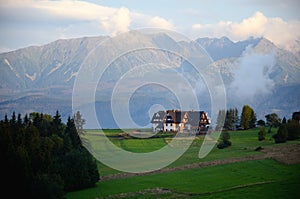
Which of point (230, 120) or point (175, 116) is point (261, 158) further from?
point (175, 116)

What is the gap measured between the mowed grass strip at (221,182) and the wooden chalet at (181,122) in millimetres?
52473

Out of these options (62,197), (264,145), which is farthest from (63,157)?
(264,145)

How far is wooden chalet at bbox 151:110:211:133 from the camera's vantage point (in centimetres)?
10481

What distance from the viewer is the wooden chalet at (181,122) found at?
344ft

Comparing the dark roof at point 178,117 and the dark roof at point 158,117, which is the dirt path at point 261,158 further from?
the dark roof at point 158,117

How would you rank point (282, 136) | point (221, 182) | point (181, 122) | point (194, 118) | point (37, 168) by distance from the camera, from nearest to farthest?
point (221, 182) < point (37, 168) < point (282, 136) < point (181, 122) < point (194, 118)

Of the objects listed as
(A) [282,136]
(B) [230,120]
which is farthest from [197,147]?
(B) [230,120]

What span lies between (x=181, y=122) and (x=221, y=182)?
6190 cm

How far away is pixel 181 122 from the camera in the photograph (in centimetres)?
10531

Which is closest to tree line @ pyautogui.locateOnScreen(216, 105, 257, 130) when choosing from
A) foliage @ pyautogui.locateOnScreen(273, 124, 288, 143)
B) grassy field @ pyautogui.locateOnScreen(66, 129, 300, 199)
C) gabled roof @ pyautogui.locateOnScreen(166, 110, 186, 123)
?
gabled roof @ pyautogui.locateOnScreen(166, 110, 186, 123)

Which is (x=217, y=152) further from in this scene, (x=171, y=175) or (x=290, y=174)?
(x=290, y=174)

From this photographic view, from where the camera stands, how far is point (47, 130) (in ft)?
235

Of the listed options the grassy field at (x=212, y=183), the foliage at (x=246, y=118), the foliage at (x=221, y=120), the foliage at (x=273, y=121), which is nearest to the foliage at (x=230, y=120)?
the foliage at (x=221, y=120)

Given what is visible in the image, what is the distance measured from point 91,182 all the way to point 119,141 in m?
33.9
